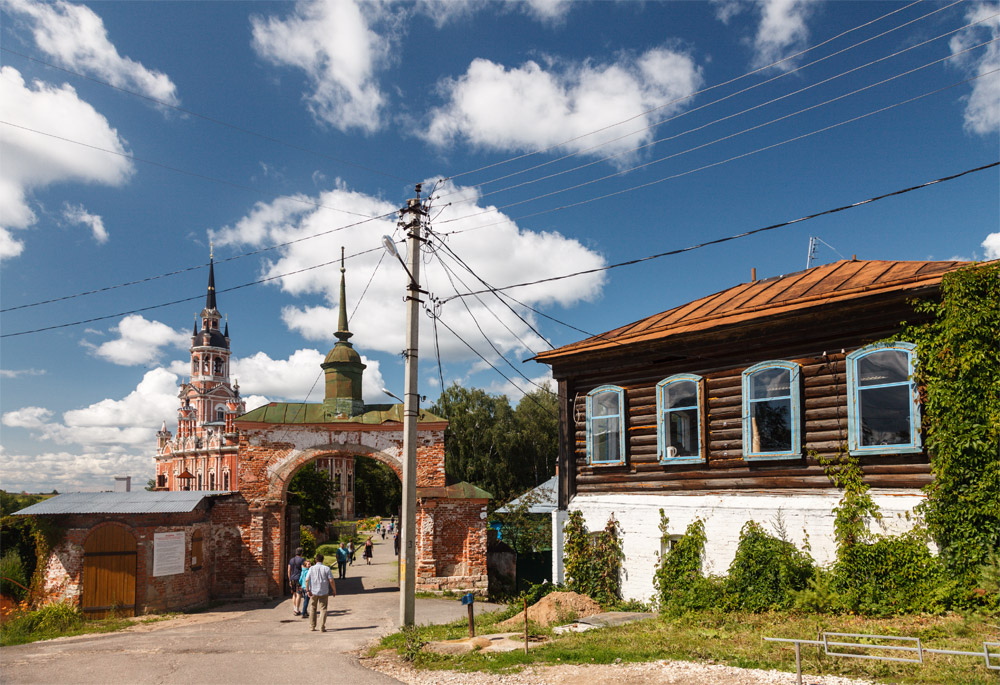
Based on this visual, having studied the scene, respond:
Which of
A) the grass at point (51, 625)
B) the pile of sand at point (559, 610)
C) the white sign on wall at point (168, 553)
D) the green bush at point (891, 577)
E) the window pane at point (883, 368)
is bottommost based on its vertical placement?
the grass at point (51, 625)

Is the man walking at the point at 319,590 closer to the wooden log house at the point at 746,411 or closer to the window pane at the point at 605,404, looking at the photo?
the wooden log house at the point at 746,411

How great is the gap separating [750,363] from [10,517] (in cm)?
1645

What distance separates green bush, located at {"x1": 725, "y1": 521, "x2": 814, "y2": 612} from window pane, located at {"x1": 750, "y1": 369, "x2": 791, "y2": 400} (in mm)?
2382

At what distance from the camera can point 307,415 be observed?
2112 cm

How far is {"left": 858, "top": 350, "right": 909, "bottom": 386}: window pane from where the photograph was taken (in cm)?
1102

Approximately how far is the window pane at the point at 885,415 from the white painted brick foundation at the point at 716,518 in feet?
2.81

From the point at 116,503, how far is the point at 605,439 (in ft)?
38.2

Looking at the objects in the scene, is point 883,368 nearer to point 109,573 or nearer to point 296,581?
point 296,581

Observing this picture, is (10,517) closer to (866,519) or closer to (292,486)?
(866,519)

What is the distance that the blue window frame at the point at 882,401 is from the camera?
1084 centimetres

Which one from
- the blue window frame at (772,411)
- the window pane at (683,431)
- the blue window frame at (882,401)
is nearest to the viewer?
the blue window frame at (882,401)

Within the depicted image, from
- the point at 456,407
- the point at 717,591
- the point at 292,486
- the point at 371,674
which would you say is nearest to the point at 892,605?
the point at 717,591

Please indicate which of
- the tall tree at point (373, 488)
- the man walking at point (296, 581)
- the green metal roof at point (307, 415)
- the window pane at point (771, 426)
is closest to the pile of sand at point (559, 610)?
the window pane at point (771, 426)

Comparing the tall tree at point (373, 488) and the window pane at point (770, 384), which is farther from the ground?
the window pane at point (770, 384)
